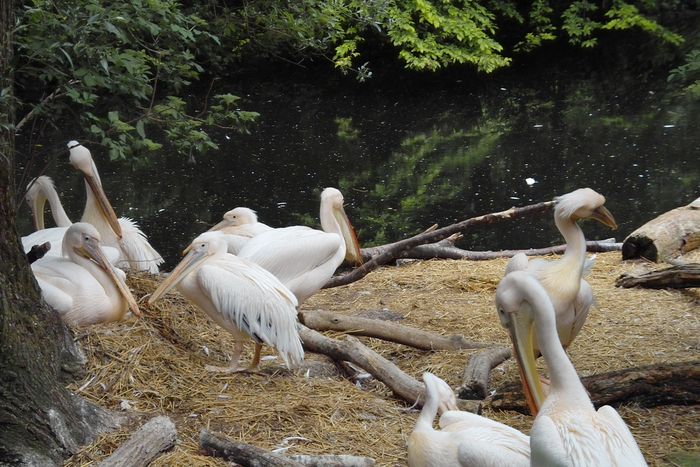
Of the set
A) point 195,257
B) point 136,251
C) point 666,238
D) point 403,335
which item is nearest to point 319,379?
point 403,335

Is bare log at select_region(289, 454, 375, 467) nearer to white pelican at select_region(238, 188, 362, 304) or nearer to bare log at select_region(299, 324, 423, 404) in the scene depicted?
bare log at select_region(299, 324, 423, 404)

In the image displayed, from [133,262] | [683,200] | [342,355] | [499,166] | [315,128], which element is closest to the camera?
[342,355]

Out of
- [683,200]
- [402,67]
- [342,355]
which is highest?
[402,67]

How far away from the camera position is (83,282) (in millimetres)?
4465

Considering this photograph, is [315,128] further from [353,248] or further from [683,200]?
[353,248]

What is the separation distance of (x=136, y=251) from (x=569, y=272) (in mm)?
2898

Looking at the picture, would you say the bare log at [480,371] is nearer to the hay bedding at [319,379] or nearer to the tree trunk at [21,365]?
the hay bedding at [319,379]

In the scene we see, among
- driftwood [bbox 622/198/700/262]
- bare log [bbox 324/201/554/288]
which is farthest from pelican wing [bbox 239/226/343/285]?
driftwood [bbox 622/198/700/262]

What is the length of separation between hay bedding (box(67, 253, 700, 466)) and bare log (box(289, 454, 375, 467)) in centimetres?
23

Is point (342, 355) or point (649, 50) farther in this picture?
point (649, 50)

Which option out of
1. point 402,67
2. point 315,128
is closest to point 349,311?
point 315,128

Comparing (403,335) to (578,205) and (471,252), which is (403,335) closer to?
(578,205)

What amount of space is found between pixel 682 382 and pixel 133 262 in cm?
342

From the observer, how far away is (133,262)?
5.81 metres
